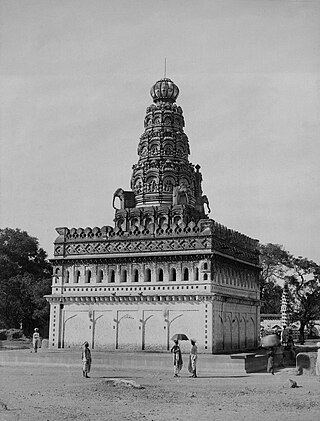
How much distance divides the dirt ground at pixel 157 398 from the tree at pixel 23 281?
3124cm

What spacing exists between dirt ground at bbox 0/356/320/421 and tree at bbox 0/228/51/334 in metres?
31.2

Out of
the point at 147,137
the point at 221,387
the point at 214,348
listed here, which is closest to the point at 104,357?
the point at 214,348

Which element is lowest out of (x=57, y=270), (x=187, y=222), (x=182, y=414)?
(x=182, y=414)

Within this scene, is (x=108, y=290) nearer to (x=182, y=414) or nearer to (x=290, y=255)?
(x=182, y=414)

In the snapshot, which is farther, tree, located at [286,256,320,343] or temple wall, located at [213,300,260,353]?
tree, located at [286,256,320,343]

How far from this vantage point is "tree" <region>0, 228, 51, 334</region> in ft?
200

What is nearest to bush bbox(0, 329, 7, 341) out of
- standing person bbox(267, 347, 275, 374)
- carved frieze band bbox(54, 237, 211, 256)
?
carved frieze band bbox(54, 237, 211, 256)

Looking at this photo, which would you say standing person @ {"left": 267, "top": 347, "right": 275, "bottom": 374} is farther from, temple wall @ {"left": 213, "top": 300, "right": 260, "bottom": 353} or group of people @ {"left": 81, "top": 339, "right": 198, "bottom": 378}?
temple wall @ {"left": 213, "top": 300, "right": 260, "bottom": 353}

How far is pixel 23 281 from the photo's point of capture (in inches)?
2442

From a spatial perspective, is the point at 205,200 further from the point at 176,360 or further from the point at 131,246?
the point at 176,360

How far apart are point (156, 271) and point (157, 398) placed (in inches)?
705

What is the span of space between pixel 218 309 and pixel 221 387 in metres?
13.6

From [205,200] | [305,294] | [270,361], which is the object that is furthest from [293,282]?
[270,361]

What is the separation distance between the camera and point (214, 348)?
1474 inches
